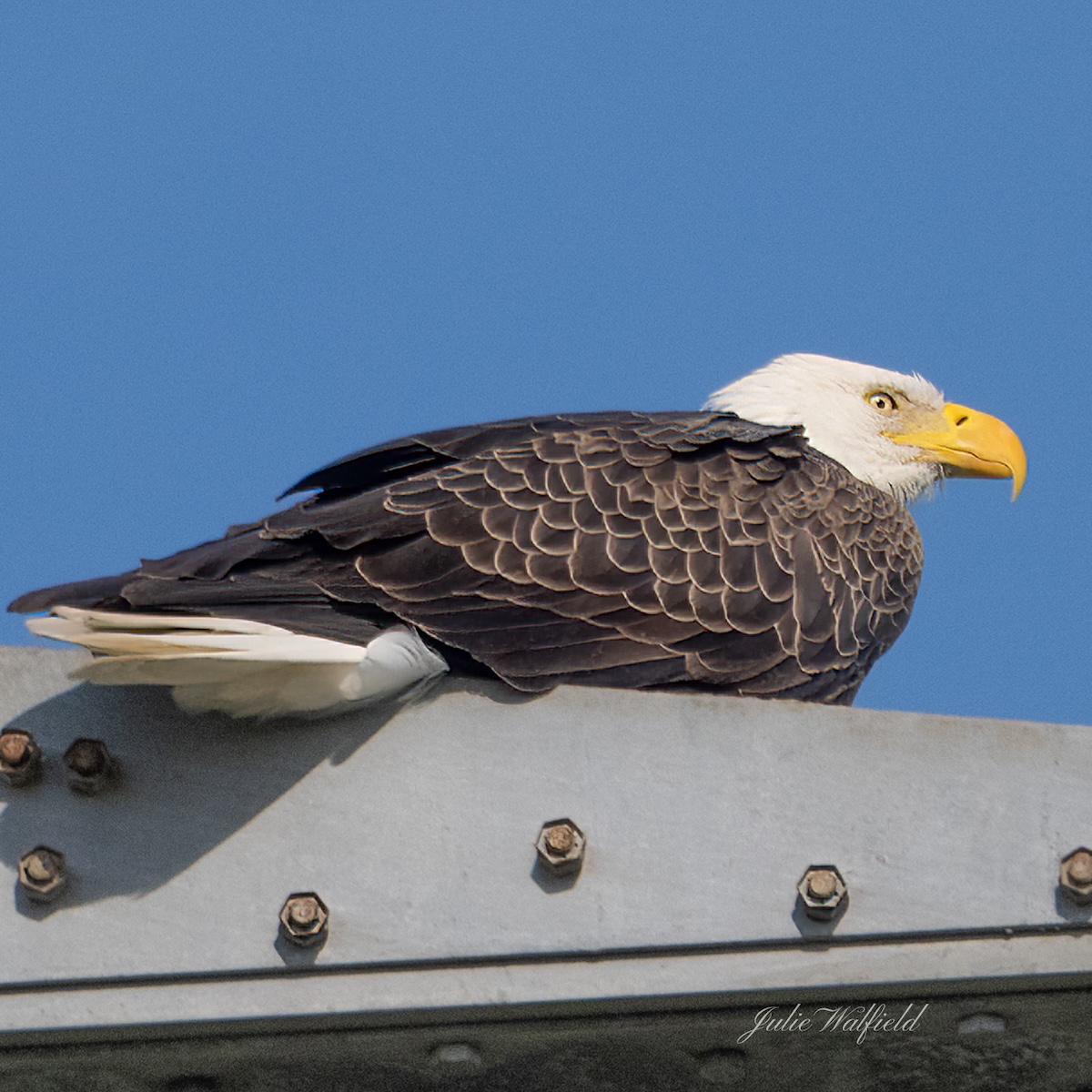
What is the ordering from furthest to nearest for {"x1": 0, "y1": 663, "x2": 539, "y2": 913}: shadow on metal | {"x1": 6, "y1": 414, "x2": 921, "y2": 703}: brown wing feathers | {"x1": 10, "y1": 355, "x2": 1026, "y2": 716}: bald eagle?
{"x1": 6, "y1": 414, "x2": 921, "y2": 703}: brown wing feathers → {"x1": 10, "y1": 355, "x2": 1026, "y2": 716}: bald eagle → {"x1": 0, "y1": 663, "x2": 539, "y2": 913}: shadow on metal

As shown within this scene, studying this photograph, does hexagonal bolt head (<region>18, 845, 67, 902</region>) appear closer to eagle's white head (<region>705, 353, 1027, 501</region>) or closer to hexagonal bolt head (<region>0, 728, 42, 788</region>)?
hexagonal bolt head (<region>0, 728, 42, 788</region>)

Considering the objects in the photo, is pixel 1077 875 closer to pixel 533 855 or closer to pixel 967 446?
pixel 533 855

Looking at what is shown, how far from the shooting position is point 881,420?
23.9 feet

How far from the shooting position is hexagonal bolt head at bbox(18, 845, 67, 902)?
3.43 m

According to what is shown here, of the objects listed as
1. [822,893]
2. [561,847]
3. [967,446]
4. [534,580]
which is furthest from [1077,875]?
[967,446]

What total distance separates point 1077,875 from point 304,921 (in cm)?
134

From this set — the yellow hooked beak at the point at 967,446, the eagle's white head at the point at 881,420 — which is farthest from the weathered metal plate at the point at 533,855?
the yellow hooked beak at the point at 967,446

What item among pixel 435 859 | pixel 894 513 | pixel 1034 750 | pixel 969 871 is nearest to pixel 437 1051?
pixel 435 859

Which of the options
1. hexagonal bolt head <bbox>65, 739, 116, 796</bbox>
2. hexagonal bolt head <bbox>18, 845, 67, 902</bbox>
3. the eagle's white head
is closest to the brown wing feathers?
hexagonal bolt head <bbox>65, 739, 116, 796</bbox>

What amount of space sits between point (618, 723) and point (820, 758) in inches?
16.0

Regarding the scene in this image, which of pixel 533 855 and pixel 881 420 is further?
pixel 881 420

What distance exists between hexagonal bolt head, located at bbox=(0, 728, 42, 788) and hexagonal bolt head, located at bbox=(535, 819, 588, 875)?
975mm

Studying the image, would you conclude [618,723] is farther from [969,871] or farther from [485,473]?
[485,473]

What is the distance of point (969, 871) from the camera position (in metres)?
3.37
